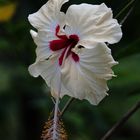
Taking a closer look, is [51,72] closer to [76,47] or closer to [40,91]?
[76,47]

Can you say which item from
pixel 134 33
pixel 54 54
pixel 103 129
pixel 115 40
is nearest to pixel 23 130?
pixel 103 129

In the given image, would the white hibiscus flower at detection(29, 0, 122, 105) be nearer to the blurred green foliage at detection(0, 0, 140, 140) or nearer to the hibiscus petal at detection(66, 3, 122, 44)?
the hibiscus petal at detection(66, 3, 122, 44)

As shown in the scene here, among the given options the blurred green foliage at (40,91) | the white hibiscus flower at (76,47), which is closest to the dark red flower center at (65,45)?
the white hibiscus flower at (76,47)

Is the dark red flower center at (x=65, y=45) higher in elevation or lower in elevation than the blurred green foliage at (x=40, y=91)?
higher

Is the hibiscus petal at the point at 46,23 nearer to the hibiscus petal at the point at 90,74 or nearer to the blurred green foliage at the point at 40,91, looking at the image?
the hibiscus petal at the point at 90,74

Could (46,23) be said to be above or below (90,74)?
above

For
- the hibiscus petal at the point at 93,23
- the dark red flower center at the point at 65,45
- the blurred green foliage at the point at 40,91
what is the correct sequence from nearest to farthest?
the hibiscus petal at the point at 93,23, the dark red flower center at the point at 65,45, the blurred green foliage at the point at 40,91

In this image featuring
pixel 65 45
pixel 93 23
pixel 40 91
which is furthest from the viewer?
pixel 40 91

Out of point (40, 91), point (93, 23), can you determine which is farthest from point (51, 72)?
point (40, 91)

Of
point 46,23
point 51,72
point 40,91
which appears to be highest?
point 46,23
